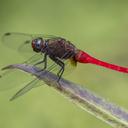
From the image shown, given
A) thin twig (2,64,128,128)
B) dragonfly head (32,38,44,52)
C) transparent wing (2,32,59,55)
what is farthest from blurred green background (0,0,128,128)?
thin twig (2,64,128,128)

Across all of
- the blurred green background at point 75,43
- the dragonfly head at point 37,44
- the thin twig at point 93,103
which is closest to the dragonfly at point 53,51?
the dragonfly head at point 37,44

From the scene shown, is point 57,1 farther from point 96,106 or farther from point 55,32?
point 96,106

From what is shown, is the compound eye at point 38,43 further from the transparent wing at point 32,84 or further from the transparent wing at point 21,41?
the transparent wing at point 32,84

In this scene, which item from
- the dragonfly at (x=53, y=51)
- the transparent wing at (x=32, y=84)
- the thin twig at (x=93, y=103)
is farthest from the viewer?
the dragonfly at (x=53, y=51)

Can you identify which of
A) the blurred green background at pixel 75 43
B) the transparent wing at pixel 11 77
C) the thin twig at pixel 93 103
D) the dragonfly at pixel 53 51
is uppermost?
the thin twig at pixel 93 103

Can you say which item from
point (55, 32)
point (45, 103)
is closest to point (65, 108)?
point (45, 103)

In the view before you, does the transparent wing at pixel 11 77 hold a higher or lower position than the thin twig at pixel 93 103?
lower
